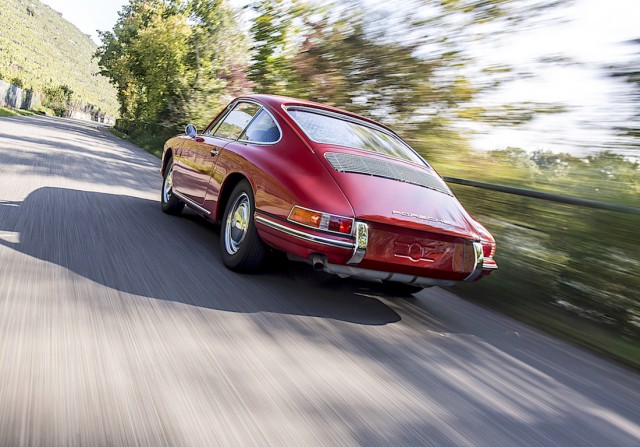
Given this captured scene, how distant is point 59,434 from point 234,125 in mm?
3979

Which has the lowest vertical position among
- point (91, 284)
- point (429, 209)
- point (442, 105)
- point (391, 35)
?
point (91, 284)

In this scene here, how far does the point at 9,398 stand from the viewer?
2.05 meters

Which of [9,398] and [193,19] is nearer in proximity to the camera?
[9,398]

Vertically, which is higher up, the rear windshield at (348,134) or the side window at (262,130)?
the rear windshield at (348,134)

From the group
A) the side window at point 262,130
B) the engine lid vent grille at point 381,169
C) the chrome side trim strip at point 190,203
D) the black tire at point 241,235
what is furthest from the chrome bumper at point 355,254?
the chrome side trim strip at point 190,203

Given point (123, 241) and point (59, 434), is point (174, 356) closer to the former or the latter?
point (59, 434)

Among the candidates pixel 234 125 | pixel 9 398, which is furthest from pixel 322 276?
pixel 9 398

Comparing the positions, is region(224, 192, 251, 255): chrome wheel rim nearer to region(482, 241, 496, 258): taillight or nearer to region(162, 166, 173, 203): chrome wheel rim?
region(482, 241, 496, 258): taillight

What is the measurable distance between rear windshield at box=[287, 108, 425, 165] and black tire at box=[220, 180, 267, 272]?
28.8 inches

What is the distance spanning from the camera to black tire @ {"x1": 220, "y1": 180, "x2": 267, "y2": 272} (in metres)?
4.38

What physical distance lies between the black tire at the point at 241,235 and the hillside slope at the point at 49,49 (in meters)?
87.7

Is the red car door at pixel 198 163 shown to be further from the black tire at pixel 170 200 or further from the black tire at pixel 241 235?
the black tire at pixel 241 235

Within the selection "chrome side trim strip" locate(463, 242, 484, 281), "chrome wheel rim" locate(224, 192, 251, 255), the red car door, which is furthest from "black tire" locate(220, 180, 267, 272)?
"chrome side trim strip" locate(463, 242, 484, 281)

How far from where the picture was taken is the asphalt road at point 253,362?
2.15m
